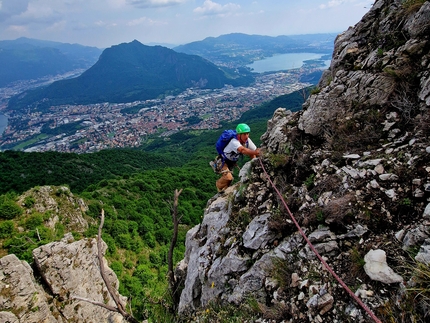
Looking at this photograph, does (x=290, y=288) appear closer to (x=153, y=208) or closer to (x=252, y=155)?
(x=252, y=155)

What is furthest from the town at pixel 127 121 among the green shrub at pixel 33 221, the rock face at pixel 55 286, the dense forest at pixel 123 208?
the rock face at pixel 55 286

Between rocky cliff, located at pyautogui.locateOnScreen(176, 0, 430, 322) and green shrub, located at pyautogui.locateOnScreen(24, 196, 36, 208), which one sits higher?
rocky cliff, located at pyautogui.locateOnScreen(176, 0, 430, 322)

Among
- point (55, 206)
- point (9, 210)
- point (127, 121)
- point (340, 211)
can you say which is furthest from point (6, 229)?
point (127, 121)

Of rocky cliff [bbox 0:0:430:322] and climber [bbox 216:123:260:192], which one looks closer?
rocky cliff [bbox 0:0:430:322]

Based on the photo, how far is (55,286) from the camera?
30.9ft

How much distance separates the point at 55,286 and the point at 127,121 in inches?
6302

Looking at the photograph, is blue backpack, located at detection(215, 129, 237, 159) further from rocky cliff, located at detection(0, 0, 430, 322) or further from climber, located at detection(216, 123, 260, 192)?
rocky cliff, located at detection(0, 0, 430, 322)

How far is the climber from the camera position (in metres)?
6.58

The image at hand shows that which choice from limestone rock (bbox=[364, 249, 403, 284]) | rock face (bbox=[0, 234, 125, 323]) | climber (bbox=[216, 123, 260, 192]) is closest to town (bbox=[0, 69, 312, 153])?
rock face (bbox=[0, 234, 125, 323])

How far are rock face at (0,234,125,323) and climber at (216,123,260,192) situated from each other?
528 centimetres

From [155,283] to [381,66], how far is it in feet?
64.4

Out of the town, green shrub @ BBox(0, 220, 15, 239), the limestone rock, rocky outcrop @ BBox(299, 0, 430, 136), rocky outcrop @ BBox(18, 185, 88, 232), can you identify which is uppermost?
rocky outcrop @ BBox(299, 0, 430, 136)

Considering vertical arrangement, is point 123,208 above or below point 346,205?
below

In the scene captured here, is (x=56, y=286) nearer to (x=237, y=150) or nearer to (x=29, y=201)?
(x=29, y=201)
